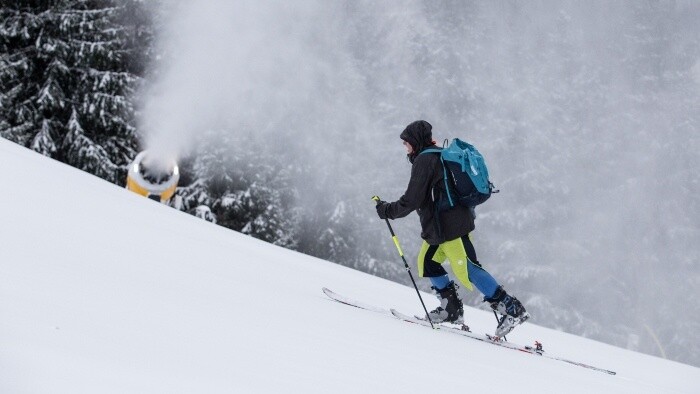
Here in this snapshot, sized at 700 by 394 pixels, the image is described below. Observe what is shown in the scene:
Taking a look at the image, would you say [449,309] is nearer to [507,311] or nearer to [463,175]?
[507,311]

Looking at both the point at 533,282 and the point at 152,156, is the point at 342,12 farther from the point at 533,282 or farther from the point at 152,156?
the point at 152,156

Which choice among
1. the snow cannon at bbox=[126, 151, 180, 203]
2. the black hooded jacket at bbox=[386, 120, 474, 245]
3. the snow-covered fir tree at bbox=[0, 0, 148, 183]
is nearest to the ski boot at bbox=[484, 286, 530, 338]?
the black hooded jacket at bbox=[386, 120, 474, 245]

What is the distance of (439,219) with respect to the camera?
5234 mm

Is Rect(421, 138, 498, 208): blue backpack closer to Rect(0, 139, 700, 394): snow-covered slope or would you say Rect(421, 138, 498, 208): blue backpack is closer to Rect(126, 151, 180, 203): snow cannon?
Rect(0, 139, 700, 394): snow-covered slope

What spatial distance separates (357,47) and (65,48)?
1833 cm

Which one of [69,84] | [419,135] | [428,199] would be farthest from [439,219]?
[69,84]

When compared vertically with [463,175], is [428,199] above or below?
below

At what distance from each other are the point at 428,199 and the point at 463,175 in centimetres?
34

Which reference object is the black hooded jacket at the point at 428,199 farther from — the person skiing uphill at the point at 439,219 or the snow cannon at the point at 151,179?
the snow cannon at the point at 151,179

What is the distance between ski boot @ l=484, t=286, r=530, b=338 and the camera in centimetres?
533

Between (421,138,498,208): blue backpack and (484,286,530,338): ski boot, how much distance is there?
32.2 inches

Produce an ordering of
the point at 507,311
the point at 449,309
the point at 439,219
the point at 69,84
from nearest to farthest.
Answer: the point at 439,219 < the point at 507,311 < the point at 449,309 < the point at 69,84

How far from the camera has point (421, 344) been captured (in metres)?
4.10

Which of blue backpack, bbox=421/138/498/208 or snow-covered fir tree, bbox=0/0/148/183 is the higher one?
snow-covered fir tree, bbox=0/0/148/183
